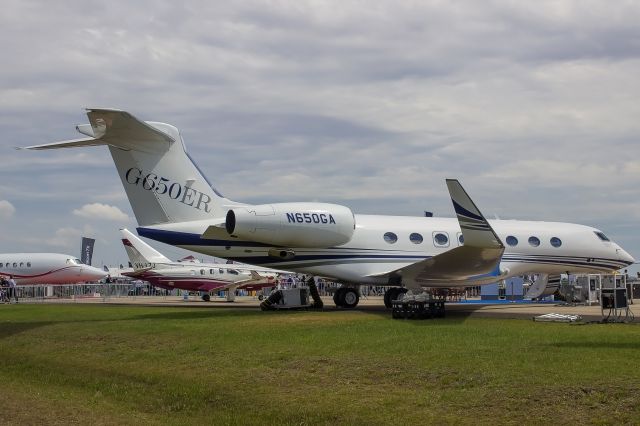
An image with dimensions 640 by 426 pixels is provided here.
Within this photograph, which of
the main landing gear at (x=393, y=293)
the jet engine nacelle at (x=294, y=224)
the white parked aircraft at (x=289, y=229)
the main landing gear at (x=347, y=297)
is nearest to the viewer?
the white parked aircraft at (x=289, y=229)

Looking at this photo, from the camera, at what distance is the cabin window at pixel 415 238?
2791 cm

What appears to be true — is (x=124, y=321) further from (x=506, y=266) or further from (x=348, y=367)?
(x=506, y=266)

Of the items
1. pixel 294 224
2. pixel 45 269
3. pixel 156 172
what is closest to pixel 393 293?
pixel 294 224

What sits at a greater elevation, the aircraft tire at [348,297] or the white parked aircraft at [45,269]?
the white parked aircraft at [45,269]

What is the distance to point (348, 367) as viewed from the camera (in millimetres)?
12773

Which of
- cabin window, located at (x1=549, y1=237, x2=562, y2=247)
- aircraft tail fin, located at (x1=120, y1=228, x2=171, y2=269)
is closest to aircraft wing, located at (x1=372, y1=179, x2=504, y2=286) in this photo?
cabin window, located at (x1=549, y1=237, x2=562, y2=247)

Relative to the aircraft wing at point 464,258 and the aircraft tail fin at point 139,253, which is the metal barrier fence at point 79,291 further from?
the aircraft wing at point 464,258

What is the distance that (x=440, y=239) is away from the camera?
93.5ft

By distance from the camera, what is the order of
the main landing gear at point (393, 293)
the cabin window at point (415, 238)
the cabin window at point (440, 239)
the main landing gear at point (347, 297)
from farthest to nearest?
the main landing gear at point (347, 297) < the cabin window at point (440, 239) < the main landing gear at point (393, 293) < the cabin window at point (415, 238)

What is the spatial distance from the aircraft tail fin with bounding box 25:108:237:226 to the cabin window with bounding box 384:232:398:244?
239 inches

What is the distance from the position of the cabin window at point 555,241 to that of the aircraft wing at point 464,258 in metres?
3.96

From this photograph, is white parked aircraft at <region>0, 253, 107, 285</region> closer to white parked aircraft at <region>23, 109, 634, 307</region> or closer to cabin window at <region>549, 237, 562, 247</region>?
white parked aircraft at <region>23, 109, 634, 307</region>

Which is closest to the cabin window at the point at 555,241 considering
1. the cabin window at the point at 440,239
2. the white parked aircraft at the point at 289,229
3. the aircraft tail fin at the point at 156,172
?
the white parked aircraft at the point at 289,229

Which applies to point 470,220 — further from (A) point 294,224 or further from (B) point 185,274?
(B) point 185,274
